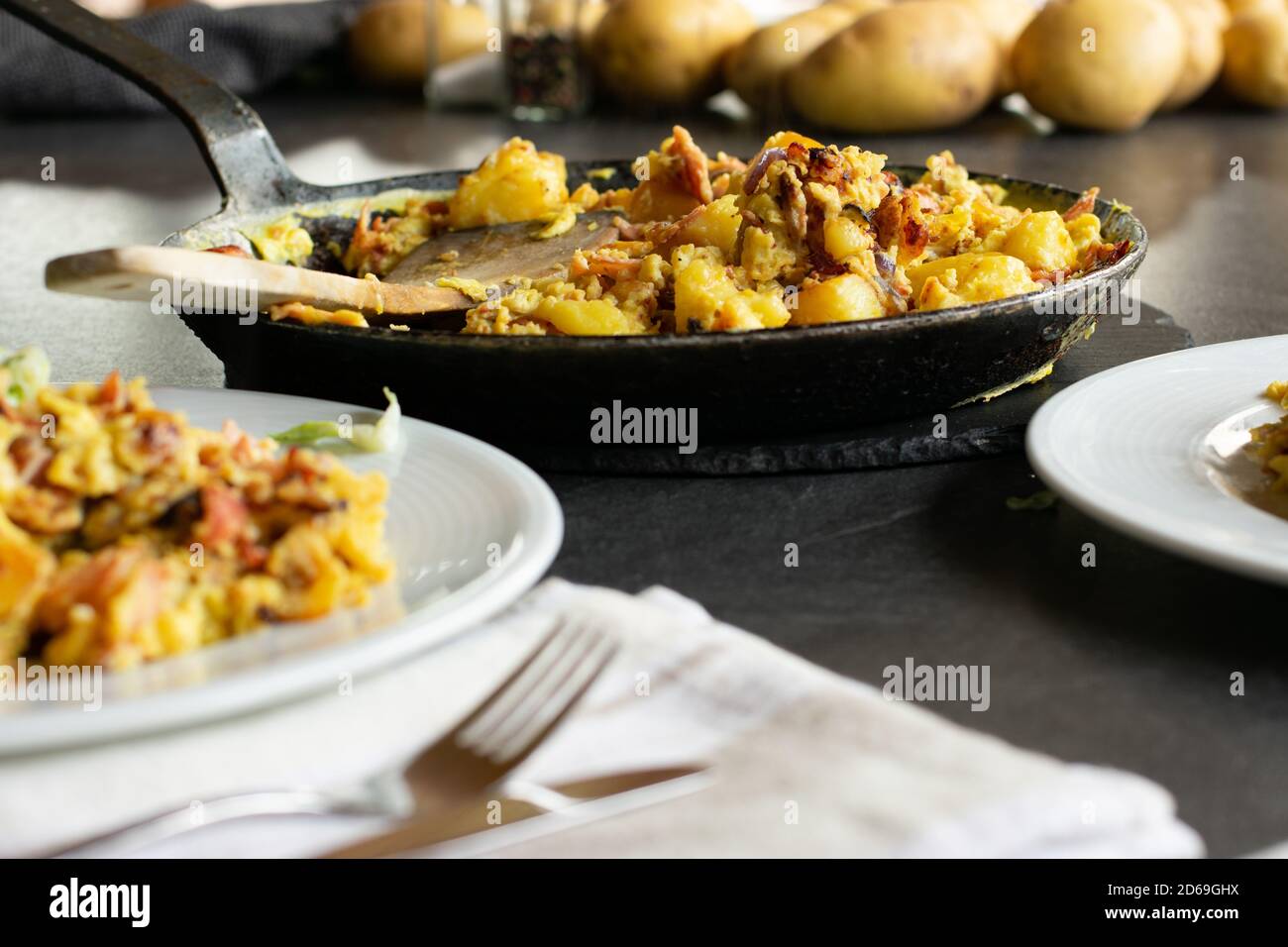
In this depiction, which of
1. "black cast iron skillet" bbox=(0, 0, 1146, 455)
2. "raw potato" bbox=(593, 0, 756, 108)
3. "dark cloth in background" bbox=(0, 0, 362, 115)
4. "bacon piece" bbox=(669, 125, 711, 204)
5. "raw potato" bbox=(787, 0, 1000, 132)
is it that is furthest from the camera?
"dark cloth in background" bbox=(0, 0, 362, 115)

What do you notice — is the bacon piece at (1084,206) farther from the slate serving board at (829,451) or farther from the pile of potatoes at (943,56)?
the pile of potatoes at (943,56)

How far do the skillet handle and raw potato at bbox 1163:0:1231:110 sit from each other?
213 centimetres

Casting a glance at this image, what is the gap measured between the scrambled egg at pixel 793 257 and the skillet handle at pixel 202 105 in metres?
0.30

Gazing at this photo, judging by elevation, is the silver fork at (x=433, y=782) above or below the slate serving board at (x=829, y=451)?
below

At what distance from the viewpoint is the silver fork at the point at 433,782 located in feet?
2.11

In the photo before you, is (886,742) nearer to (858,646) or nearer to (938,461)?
(858,646)

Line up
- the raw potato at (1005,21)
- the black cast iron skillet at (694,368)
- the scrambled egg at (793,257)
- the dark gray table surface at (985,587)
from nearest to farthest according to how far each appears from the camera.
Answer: the dark gray table surface at (985,587), the black cast iron skillet at (694,368), the scrambled egg at (793,257), the raw potato at (1005,21)

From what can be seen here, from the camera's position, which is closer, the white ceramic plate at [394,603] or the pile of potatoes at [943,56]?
the white ceramic plate at [394,603]

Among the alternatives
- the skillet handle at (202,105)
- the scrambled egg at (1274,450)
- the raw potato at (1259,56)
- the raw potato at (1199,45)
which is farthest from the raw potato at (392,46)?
the scrambled egg at (1274,450)

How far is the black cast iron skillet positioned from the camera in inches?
40.3

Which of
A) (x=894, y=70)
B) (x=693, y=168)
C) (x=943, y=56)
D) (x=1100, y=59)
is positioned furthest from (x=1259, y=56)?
(x=693, y=168)

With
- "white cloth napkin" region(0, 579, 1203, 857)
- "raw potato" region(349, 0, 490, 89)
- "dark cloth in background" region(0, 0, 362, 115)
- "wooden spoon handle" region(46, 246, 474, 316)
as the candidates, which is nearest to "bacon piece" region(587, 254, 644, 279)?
"wooden spoon handle" region(46, 246, 474, 316)

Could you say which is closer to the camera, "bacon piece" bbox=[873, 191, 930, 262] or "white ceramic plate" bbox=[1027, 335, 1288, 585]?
"white ceramic plate" bbox=[1027, 335, 1288, 585]

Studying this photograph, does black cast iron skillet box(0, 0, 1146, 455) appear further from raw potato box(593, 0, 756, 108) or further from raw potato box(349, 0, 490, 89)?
raw potato box(349, 0, 490, 89)
